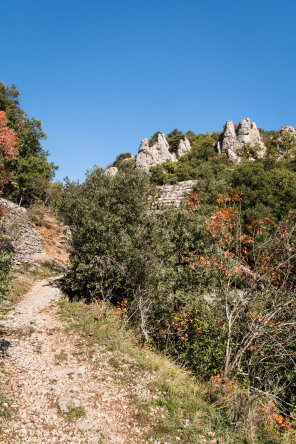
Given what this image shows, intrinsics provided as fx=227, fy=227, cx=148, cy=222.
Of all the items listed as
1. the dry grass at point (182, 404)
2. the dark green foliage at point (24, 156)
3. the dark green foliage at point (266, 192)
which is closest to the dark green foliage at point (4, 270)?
the dry grass at point (182, 404)

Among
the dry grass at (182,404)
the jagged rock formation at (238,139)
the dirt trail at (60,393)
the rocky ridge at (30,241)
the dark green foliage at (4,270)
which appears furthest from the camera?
the jagged rock formation at (238,139)

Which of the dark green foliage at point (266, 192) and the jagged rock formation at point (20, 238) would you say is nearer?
the jagged rock formation at point (20, 238)

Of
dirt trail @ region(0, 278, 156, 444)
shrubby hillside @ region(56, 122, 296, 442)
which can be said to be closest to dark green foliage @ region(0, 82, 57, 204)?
shrubby hillside @ region(56, 122, 296, 442)

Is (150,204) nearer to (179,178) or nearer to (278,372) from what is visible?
(278,372)

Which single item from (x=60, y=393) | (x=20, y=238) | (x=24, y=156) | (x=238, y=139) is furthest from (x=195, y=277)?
(x=238, y=139)

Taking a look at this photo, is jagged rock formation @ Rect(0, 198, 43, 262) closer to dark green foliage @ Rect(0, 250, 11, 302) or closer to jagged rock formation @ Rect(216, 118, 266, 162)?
dark green foliage @ Rect(0, 250, 11, 302)

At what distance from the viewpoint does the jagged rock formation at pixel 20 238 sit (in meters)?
20.8

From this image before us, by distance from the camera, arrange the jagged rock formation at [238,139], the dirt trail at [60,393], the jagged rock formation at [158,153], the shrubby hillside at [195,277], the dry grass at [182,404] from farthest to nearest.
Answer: the jagged rock formation at [158,153] → the jagged rock formation at [238,139] → the shrubby hillside at [195,277] → the dry grass at [182,404] → the dirt trail at [60,393]

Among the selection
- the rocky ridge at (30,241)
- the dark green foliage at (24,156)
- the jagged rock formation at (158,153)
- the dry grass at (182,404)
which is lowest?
the dry grass at (182,404)

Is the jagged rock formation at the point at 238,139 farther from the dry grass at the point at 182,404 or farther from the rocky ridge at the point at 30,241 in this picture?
the dry grass at the point at 182,404

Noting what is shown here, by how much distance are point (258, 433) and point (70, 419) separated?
4.77 m

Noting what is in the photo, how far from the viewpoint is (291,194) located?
43.1 meters

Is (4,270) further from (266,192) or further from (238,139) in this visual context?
(238,139)

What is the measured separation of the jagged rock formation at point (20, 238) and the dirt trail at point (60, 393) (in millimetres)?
12490
